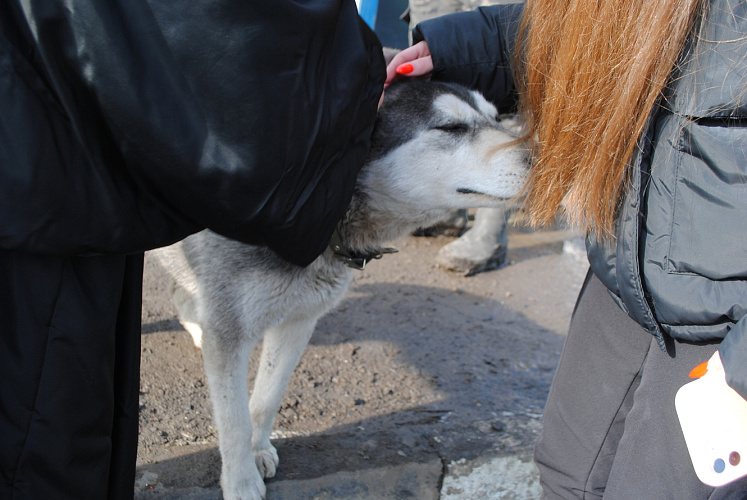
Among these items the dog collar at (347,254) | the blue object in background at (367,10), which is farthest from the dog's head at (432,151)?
the blue object in background at (367,10)

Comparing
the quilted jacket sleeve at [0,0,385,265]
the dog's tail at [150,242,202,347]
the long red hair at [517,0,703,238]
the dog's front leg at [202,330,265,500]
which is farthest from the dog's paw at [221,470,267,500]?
the long red hair at [517,0,703,238]

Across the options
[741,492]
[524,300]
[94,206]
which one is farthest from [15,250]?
[524,300]

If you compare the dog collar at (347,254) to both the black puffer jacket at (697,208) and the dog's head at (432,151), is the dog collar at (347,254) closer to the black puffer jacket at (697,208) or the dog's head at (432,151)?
the dog's head at (432,151)

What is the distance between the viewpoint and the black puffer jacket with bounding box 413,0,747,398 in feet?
3.68

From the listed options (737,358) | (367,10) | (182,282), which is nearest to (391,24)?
(367,10)

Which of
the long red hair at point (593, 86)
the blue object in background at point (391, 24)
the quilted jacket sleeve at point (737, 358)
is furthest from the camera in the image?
the blue object in background at point (391, 24)

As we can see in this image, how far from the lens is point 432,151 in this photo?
7.44 feet

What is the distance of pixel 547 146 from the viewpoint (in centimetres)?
156

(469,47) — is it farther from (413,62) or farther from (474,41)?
(413,62)

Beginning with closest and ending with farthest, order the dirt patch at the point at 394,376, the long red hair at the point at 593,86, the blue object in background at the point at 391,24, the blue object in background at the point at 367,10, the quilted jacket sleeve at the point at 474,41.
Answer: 1. the long red hair at the point at 593,86
2. the quilted jacket sleeve at the point at 474,41
3. the dirt patch at the point at 394,376
4. the blue object in background at the point at 367,10
5. the blue object in background at the point at 391,24

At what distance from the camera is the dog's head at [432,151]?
2.21m

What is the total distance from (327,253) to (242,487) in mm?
920

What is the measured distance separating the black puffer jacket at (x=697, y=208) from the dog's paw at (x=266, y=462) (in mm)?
1552

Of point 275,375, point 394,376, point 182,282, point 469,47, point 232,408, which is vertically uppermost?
point 469,47
